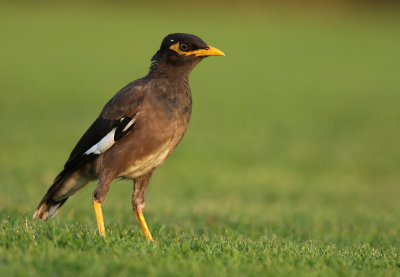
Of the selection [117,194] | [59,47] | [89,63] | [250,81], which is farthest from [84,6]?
[117,194]

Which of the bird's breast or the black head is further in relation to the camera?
the black head

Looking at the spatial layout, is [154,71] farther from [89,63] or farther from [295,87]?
[89,63]

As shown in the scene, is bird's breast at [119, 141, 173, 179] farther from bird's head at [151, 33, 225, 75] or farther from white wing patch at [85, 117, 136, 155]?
bird's head at [151, 33, 225, 75]

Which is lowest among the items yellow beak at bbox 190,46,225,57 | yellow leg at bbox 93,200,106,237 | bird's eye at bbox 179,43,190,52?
yellow leg at bbox 93,200,106,237

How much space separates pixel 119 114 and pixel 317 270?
9.18 feet

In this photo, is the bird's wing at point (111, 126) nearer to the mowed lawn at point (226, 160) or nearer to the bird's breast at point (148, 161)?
the bird's breast at point (148, 161)

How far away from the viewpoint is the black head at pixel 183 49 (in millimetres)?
6895

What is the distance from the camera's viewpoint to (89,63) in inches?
1417

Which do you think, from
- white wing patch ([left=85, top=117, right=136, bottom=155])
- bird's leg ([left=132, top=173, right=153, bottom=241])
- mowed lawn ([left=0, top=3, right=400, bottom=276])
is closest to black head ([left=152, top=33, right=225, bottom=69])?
white wing patch ([left=85, top=117, right=136, bottom=155])

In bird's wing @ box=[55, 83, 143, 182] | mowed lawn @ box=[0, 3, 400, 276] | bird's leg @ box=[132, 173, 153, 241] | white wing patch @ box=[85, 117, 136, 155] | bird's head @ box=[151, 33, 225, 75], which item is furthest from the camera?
bird's leg @ box=[132, 173, 153, 241]

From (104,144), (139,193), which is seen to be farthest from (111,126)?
(139,193)

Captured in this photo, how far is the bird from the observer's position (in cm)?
647

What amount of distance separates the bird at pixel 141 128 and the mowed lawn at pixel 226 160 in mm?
626

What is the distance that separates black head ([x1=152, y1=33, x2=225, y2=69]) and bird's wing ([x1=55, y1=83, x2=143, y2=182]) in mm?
608
